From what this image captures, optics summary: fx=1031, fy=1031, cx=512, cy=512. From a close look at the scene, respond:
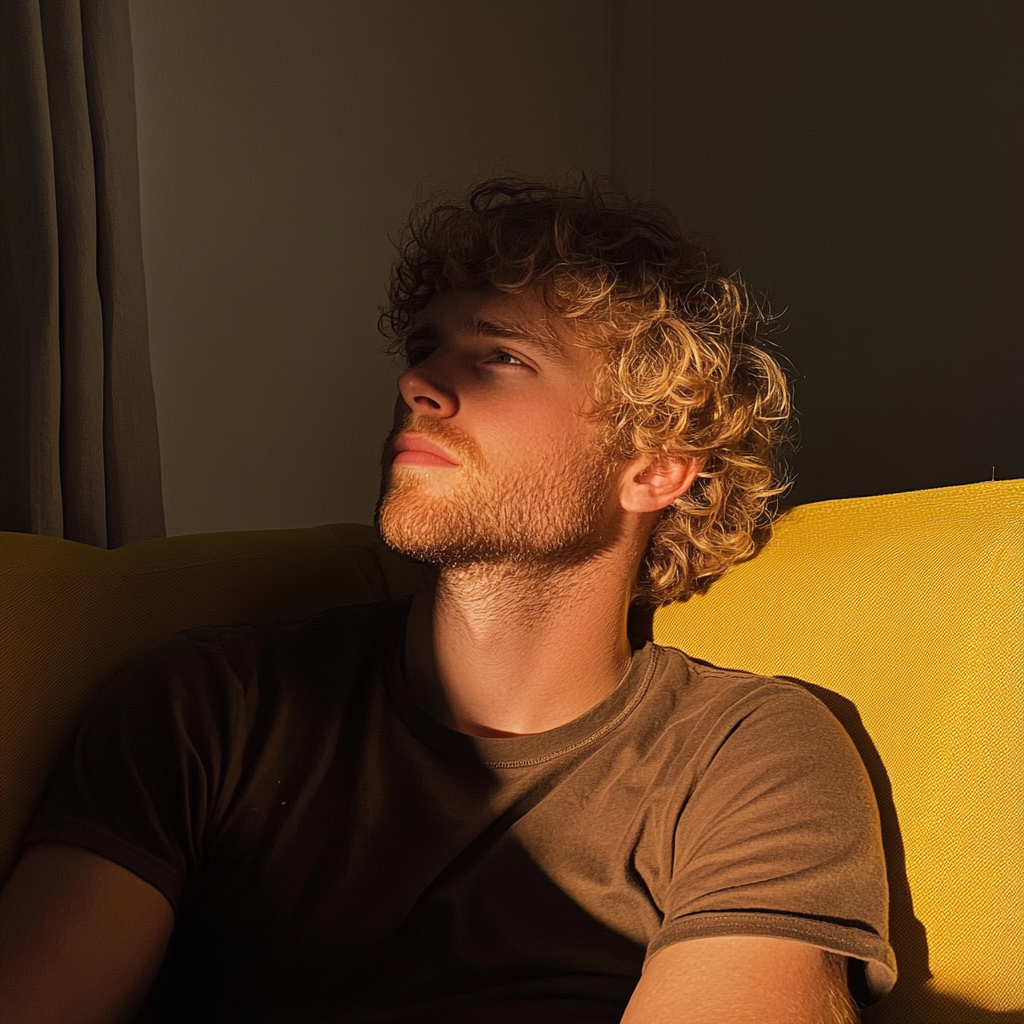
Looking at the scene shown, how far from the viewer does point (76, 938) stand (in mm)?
893

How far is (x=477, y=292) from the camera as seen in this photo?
1.31 metres

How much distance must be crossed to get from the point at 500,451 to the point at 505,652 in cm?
23

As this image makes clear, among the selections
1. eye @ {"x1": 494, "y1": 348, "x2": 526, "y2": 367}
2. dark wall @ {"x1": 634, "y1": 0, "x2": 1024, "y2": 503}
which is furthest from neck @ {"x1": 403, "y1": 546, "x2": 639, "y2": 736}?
dark wall @ {"x1": 634, "y1": 0, "x2": 1024, "y2": 503}

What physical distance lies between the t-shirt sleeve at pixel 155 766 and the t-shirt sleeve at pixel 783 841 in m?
0.46

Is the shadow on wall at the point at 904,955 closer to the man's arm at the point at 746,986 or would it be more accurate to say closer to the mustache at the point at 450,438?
the man's arm at the point at 746,986

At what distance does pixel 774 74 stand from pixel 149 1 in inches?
51.2

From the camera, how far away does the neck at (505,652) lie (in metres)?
1.18

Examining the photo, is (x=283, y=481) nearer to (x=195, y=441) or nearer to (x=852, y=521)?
(x=195, y=441)

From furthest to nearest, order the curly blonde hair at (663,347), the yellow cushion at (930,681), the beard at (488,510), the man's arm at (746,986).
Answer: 1. the curly blonde hair at (663,347)
2. the beard at (488,510)
3. the yellow cushion at (930,681)
4. the man's arm at (746,986)

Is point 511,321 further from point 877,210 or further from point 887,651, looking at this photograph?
point 877,210

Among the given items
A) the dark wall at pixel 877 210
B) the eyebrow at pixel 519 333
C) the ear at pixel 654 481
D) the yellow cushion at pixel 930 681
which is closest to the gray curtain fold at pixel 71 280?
the eyebrow at pixel 519 333

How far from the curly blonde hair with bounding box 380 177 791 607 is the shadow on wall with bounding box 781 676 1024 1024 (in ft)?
1.10

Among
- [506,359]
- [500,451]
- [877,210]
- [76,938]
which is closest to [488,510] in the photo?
[500,451]

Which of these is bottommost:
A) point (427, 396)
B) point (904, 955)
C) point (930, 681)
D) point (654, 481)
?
point (904, 955)
